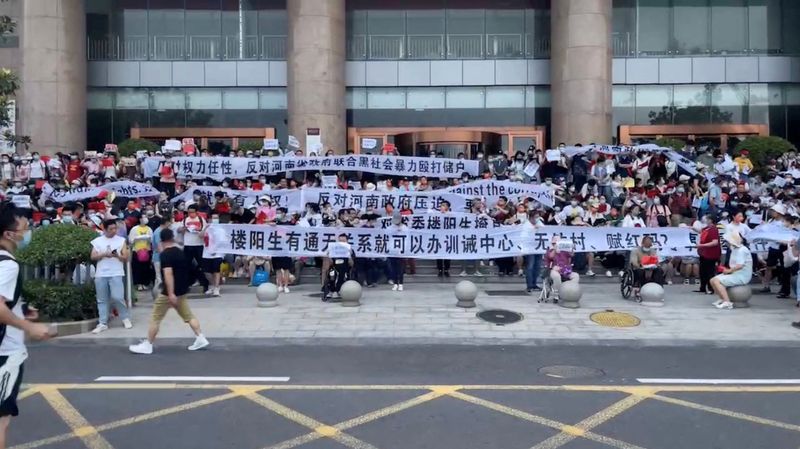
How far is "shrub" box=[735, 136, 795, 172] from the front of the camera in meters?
26.2

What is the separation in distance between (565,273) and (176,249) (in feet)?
23.9

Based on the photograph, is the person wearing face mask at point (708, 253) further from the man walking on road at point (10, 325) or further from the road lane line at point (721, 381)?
the man walking on road at point (10, 325)

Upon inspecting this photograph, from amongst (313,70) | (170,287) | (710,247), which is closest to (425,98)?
(313,70)

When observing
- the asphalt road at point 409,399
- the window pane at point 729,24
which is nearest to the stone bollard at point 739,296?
the asphalt road at point 409,399

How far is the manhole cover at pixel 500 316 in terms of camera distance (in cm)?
1286

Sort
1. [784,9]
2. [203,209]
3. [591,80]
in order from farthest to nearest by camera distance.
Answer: [784,9]
[591,80]
[203,209]

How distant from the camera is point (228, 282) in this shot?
16.9 meters

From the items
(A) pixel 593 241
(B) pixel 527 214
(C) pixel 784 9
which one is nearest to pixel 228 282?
(B) pixel 527 214

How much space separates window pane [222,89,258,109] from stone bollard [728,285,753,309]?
2167 centimetres

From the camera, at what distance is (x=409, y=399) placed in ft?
26.7

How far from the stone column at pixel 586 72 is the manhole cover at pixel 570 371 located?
19.7m

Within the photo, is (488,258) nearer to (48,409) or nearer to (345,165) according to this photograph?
(345,165)

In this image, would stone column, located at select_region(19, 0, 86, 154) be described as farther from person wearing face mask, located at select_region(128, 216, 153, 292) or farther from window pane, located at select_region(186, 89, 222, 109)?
A: person wearing face mask, located at select_region(128, 216, 153, 292)

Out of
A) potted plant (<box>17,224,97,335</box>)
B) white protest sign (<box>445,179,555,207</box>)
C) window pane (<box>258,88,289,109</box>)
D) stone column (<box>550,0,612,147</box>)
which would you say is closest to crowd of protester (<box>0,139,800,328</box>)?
white protest sign (<box>445,179,555,207</box>)
